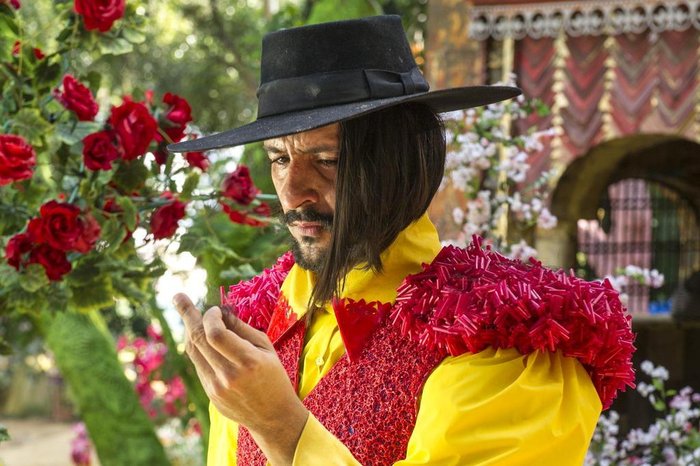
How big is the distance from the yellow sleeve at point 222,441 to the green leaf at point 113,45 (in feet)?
4.22

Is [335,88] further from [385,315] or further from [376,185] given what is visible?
[385,315]

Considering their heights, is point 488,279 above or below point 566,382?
above

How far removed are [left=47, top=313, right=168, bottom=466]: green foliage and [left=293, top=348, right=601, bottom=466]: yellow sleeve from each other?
3883 millimetres

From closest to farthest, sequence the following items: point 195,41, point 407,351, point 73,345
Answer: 1. point 407,351
2. point 73,345
3. point 195,41

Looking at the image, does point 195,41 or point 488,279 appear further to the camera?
point 195,41

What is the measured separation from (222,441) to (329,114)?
2.15 feet

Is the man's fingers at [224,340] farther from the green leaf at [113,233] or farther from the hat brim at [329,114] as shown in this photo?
the green leaf at [113,233]

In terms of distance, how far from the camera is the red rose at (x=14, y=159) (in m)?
2.59

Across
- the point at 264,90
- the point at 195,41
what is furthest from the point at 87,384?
the point at 195,41

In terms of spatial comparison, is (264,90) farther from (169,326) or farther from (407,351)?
(169,326)

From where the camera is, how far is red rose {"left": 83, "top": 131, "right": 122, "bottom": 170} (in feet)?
8.82

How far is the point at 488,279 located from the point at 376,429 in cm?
28

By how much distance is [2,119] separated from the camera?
2822 mm

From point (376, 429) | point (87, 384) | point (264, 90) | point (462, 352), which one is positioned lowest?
point (87, 384)
